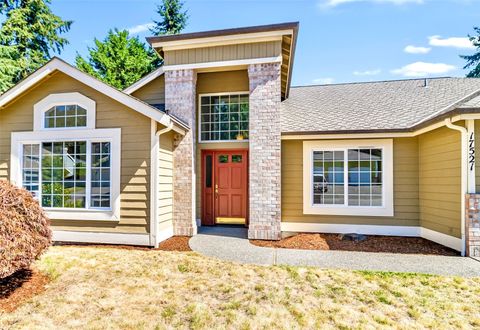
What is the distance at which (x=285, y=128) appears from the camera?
26.8 ft

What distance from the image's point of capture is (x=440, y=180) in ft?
22.0

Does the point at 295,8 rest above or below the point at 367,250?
above

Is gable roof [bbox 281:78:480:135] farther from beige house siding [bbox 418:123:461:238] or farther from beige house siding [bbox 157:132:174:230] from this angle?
beige house siding [bbox 157:132:174:230]

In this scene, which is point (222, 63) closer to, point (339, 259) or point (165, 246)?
point (165, 246)

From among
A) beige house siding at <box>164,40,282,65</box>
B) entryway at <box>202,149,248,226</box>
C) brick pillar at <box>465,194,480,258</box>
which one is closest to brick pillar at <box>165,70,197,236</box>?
beige house siding at <box>164,40,282,65</box>

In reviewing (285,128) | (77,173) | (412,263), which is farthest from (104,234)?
(412,263)

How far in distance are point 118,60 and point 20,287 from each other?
75.5 feet

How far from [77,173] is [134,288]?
4.07 m

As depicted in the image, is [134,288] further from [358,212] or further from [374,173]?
[374,173]

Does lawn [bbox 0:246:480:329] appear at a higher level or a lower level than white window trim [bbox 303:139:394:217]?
lower

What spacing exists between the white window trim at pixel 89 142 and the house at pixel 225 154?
26mm

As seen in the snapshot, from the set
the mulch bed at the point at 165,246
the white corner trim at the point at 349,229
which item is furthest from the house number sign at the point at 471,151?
the mulch bed at the point at 165,246

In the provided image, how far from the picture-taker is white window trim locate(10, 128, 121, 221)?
6906 mm

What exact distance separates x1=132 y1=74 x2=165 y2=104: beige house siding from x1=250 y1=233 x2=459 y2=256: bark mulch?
5.47 metres
